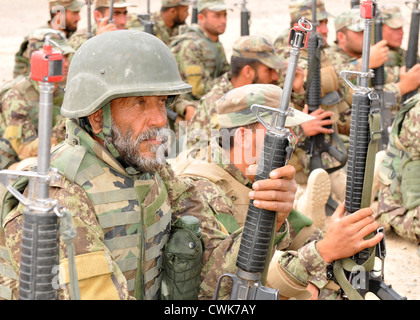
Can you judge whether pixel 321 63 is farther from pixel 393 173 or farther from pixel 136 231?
pixel 136 231

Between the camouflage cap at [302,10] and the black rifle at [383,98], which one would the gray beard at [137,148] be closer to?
the black rifle at [383,98]

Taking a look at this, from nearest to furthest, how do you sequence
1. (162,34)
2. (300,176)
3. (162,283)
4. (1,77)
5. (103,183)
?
(103,183), (162,283), (300,176), (162,34), (1,77)

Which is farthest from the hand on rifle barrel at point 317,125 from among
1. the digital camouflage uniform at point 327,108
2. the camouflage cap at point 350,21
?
the camouflage cap at point 350,21

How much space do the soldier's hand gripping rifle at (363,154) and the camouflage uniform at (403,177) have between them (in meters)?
2.12

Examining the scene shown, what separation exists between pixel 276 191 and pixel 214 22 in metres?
7.28

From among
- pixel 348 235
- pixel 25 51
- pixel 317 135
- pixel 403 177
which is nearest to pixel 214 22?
pixel 25 51

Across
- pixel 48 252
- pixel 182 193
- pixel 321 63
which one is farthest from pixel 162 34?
pixel 48 252

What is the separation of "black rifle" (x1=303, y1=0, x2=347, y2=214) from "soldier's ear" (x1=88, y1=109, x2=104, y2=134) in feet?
15.4

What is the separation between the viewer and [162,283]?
3.19m

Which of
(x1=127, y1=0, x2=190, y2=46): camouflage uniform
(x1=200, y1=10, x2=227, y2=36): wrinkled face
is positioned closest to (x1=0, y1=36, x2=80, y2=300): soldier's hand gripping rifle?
(x1=200, y1=10, x2=227, y2=36): wrinkled face

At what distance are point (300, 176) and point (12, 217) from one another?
5.65m

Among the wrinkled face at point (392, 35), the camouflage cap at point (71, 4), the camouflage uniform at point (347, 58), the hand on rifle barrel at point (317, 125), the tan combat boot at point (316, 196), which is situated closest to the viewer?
the tan combat boot at point (316, 196)

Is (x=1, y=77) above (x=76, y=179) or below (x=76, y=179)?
below

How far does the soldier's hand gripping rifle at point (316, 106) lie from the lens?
7.42m
